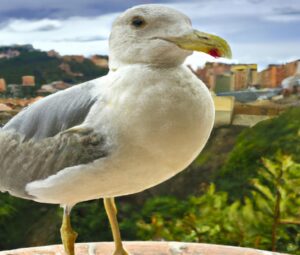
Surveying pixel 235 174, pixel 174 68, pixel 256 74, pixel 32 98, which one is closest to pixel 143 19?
pixel 174 68

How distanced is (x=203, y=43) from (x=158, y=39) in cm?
5

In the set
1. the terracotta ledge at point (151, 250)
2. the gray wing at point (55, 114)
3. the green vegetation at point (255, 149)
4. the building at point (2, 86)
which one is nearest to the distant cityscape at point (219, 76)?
the building at point (2, 86)

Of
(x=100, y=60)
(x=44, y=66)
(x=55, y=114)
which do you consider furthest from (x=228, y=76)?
(x=55, y=114)

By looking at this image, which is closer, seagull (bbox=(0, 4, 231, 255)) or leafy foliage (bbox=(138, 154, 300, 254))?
seagull (bbox=(0, 4, 231, 255))

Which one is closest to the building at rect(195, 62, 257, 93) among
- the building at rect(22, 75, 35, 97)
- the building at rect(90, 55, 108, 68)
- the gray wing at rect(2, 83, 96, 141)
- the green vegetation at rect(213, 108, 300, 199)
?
the green vegetation at rect(213, 108, 300, 199)

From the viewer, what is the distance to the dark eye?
648mm

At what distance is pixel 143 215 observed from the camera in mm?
1646

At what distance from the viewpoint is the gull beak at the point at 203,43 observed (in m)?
0.63

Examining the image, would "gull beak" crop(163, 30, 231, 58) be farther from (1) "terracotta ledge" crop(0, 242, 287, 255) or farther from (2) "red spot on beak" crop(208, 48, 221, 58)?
(1) "terracotta ledge" crop(0, 242, 287, 255)

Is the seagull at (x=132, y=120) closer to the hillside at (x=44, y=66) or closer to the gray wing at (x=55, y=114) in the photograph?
the gray wing at (x=55, y=114)

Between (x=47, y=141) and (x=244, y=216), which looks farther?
(x=244, y=216)

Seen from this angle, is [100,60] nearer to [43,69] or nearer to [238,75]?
[43,69]

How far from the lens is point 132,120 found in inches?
24.9

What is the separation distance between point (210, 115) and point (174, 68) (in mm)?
69
